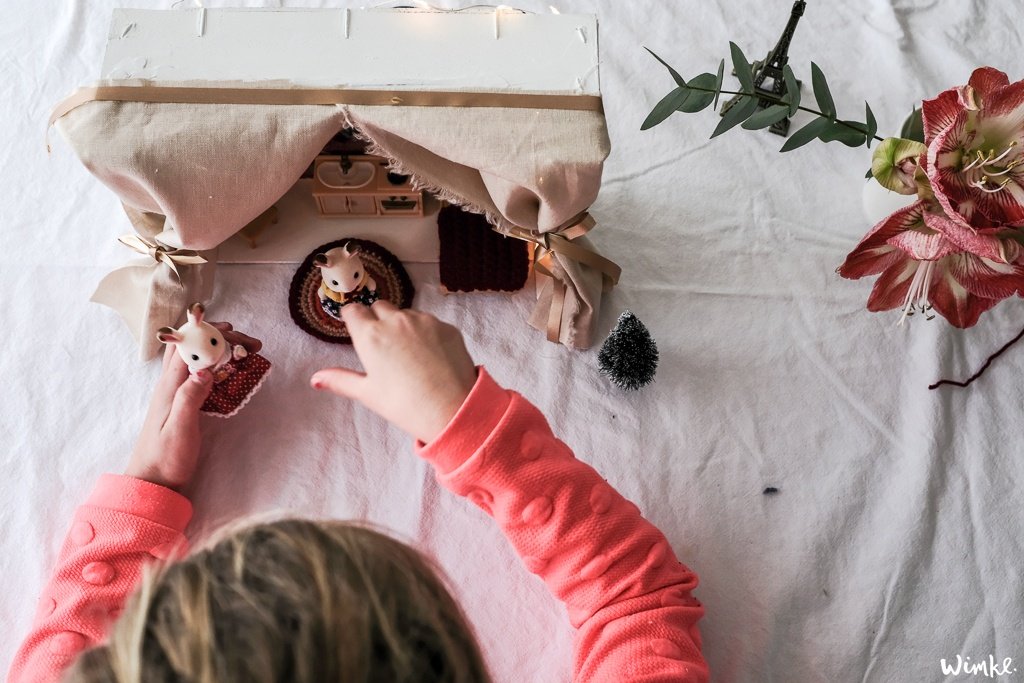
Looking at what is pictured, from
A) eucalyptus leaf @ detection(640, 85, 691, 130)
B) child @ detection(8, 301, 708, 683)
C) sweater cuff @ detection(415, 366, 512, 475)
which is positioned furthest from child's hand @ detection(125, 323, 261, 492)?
eucalyptus leaf @ detection(640, 85, 691, 130)

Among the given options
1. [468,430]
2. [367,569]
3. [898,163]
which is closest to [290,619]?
[367,569]

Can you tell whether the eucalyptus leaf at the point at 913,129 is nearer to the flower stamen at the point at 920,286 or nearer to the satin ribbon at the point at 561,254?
the flower stamen at the point at 920,286

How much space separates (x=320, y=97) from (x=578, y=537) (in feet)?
1.20

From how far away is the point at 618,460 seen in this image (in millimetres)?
691

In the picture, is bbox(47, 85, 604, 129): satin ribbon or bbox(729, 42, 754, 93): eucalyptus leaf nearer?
bbox(47, 85, 604, 129): satin ribbon

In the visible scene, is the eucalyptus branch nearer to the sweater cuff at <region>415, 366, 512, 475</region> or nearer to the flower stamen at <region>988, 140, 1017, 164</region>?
the flower stamen at <region>988, 140, 1017, 164</region>

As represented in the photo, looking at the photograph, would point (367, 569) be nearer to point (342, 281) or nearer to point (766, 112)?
Answer: point (342, 281)

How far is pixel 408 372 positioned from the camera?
535 mm

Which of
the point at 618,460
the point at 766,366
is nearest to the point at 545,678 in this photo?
the point at 618,460

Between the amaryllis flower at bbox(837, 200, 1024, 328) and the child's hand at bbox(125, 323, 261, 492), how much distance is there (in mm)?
539

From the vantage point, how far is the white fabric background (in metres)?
0.65

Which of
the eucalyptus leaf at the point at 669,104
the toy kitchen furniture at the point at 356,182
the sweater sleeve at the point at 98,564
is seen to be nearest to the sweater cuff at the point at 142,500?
the sweater sleeve at the point at 98,564

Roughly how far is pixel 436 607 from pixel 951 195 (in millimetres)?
438

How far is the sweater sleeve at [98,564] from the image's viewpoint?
1.83 feet
